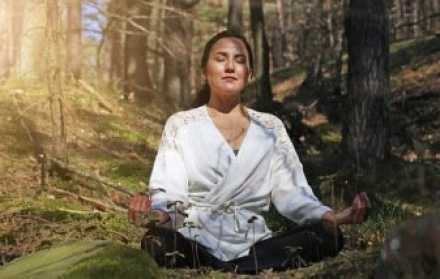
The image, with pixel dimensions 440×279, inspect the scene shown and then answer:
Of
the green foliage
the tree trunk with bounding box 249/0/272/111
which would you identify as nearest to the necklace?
the tree trunk with bounding box 249/0/272/111

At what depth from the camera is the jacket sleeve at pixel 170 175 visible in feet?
12.7

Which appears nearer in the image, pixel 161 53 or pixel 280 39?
pixel 161 53

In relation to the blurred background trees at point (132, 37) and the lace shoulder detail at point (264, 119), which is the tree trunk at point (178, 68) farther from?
the lace shoulder detail at point (264, 119)

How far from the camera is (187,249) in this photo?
3.97 m

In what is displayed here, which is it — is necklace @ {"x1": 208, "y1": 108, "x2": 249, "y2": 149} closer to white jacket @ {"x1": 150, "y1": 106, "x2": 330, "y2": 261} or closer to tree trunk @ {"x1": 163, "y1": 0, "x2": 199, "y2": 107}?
white jacket @ {"x1": 150, "y1": 106, "x2": 330, "y2": 261}

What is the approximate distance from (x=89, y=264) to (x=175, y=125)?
1071 millimetres

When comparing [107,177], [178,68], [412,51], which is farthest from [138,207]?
[412,51]

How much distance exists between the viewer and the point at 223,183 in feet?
13.3

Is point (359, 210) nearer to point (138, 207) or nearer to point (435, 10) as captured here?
point (138, 207)

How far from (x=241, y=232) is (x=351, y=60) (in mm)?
4831

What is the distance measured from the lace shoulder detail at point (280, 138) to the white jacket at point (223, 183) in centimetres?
1

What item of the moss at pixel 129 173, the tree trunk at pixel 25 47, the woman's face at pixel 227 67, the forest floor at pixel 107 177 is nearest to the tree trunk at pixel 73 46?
the forest floor at pixel 107 177

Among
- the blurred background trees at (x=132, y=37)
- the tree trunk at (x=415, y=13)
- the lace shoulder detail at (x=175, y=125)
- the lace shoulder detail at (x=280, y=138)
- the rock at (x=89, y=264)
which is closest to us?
the rock at (x=89, y=264)

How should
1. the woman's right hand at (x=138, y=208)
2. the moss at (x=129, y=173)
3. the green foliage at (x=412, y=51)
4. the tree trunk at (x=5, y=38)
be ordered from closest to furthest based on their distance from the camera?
the woman's right hand at (x=138, y=208) < the moss at (x=129, y=173) < the tree trunk at (x=5, y=38) < the green foliage at (x=412, y=51)
